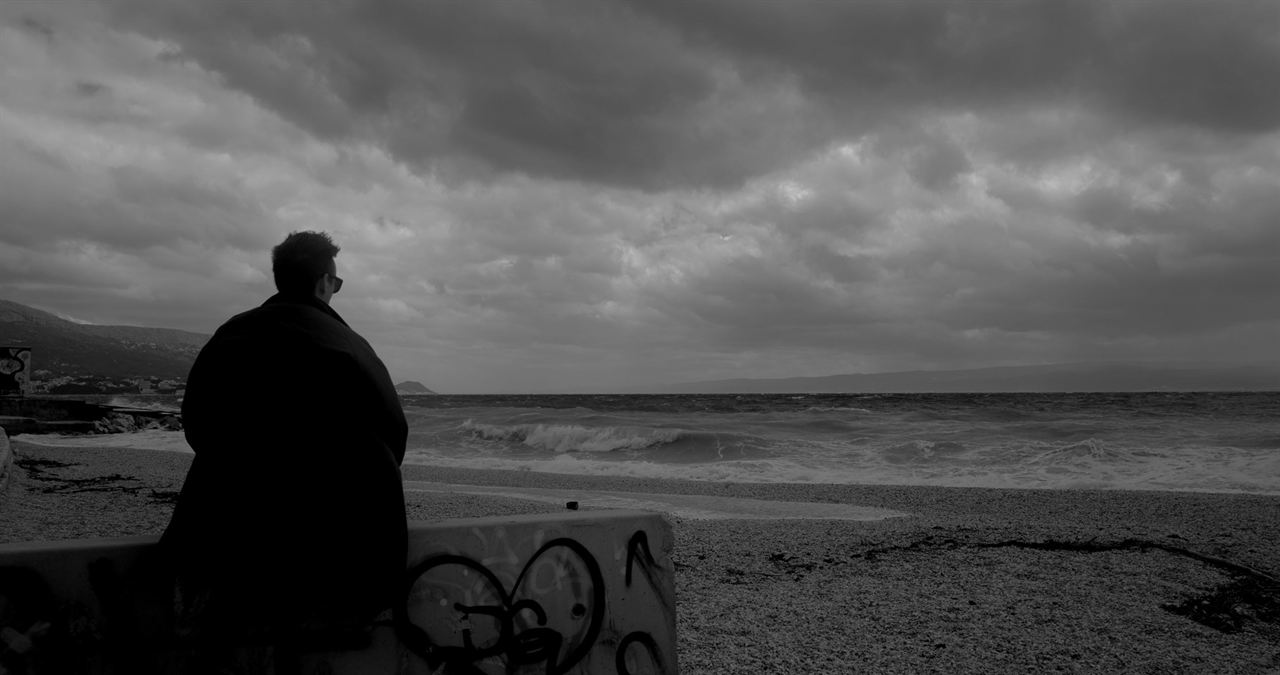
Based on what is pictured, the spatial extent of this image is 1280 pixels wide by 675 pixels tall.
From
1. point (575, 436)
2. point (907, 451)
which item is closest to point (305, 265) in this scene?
point (907, 451)

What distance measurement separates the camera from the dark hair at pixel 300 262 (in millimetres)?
2398

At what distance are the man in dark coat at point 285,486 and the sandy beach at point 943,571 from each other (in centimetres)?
230

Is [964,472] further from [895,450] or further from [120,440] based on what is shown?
[120,440]

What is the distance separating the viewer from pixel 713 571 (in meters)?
6.05

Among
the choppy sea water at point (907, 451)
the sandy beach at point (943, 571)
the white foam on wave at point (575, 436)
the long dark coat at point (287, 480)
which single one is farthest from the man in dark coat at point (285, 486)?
the white foam on wave at point (575, 436)

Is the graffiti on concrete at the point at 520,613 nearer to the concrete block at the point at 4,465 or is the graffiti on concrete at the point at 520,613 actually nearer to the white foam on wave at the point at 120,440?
the concrete block at the point at 4,465

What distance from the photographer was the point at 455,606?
246cm

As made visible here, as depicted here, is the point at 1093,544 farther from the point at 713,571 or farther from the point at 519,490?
the point at 519,490

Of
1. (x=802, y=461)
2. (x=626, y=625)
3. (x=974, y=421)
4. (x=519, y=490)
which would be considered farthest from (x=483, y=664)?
(x=974, y=421)

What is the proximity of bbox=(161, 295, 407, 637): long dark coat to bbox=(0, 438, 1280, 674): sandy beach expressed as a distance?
2304 mm

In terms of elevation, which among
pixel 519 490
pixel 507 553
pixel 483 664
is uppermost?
pixel 507 553

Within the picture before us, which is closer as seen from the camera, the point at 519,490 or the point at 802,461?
the point at 519,490

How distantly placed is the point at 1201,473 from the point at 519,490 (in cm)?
1233

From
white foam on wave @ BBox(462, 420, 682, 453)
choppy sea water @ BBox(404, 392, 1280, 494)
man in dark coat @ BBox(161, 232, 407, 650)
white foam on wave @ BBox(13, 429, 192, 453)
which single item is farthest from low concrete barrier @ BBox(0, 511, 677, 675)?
white foam on wave @ BBox(13, 429, 192, 453)
